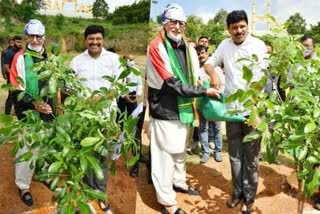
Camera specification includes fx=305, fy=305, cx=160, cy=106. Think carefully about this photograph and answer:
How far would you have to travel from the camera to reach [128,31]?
7.16 feet

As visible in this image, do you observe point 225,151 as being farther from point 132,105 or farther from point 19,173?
point 19,173

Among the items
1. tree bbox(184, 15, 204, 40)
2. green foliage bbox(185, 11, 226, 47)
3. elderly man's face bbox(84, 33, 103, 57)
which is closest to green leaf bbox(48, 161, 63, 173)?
elderly man's face bbox(84, 33, 103, 57)

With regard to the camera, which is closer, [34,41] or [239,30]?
[34,41]

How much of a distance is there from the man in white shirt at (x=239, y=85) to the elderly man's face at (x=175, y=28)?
16.1 inches

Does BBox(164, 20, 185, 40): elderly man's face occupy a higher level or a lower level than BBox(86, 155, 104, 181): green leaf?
higher

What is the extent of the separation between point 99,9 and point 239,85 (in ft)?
4.21

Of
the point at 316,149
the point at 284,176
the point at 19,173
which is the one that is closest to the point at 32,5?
the point at 19,173

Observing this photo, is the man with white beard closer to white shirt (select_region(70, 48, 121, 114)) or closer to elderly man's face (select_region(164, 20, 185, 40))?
elderly man's face (select_region(164, 20, 185, 40))

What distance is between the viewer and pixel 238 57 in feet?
8.41

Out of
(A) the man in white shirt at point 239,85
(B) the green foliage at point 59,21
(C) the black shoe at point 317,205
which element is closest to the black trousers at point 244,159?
(A) the man in white shirt at point 239,85

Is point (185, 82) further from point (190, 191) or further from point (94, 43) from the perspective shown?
point (190, 191)

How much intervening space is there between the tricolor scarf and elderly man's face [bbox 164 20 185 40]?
0.17 feet

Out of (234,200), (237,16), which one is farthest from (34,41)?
(234,200)

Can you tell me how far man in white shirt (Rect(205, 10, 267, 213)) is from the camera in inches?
99.2
